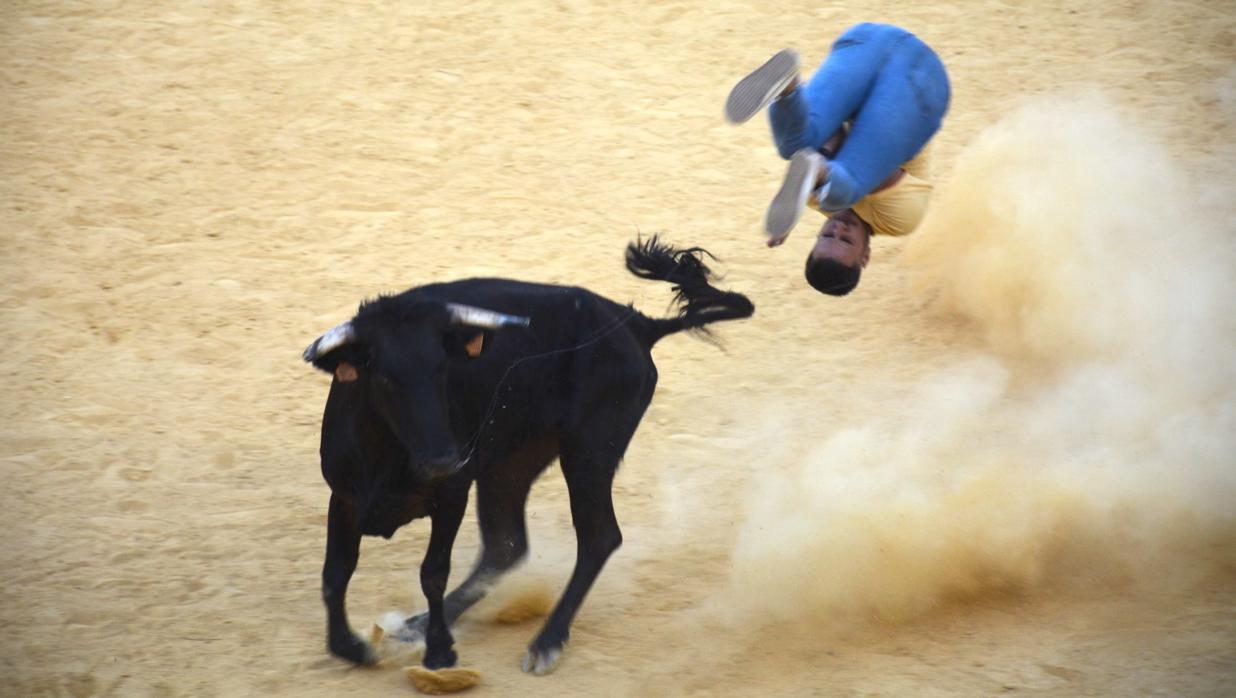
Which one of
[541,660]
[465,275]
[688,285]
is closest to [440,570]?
[541,660]

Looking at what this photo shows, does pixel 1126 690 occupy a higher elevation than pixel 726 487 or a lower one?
higher

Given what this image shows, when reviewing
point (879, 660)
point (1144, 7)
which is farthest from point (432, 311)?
point (1144, 7)

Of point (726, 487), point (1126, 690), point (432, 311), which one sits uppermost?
point (432, 311)

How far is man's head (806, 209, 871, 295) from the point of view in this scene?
5941 millimetres

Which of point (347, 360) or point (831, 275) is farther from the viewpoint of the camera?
point (831, 275)

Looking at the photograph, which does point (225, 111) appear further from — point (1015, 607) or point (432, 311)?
point (1015, 607)

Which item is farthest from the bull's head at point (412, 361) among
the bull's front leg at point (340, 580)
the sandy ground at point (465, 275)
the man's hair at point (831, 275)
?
the man's hair at point (831, 275)

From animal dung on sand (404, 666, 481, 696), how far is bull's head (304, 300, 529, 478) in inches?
31.6

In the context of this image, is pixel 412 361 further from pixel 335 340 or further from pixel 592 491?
pixel 592 491

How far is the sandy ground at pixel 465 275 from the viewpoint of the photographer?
18.3 feet

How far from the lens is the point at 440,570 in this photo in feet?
17.8

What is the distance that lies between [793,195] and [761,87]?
441 mm

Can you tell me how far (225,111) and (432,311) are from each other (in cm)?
603

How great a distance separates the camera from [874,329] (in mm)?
8898
